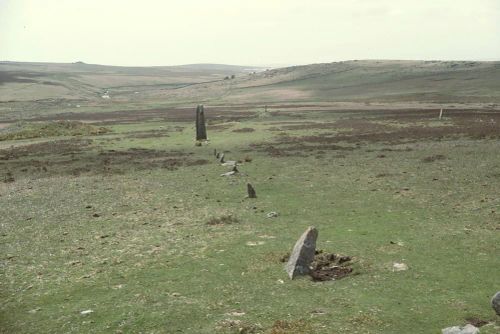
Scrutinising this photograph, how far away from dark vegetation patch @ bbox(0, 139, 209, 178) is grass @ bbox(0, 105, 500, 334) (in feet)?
3.71

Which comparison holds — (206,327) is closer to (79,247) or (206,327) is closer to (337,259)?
(337,259)

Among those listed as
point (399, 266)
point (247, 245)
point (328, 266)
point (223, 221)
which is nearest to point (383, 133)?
point (223, 221)

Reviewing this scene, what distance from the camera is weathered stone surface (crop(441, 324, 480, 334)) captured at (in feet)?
36.0

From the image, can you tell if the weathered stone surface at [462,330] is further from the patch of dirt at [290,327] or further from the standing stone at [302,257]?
the standing stone at [302,257]

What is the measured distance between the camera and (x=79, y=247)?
19.8 m

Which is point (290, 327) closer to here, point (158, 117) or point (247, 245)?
point (247, 245)

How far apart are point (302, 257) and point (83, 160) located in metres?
35.6

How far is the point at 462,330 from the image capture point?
1109 centimetres

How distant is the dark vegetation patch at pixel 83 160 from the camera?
4044 cm

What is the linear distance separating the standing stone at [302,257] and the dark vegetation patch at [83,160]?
2489cm

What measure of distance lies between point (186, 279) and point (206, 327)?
12.0 ft

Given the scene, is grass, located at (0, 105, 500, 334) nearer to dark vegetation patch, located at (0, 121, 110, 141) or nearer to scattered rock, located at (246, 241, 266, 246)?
scattered rock, located at (246, 241, 266, 246)

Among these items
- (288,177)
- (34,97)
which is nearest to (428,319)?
(288,177)

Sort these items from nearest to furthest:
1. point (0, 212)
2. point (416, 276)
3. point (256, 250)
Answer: point (416, 276), point (256, 250), point (0, 212)
